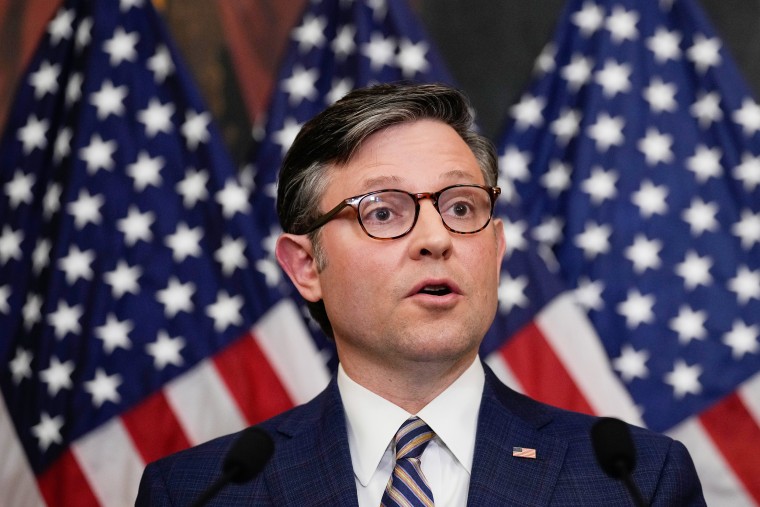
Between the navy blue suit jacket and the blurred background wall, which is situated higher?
the blurred background wall

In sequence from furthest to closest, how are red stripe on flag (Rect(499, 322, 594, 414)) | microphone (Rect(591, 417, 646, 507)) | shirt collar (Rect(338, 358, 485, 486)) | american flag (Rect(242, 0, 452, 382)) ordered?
1. american flag (Rect(242, 0, 452, 382))
2. red stripe on flag (Rect(499, 322, 594, 414))
3. shirt collar (Rect(338, 358, 485, 486))
4. microphone (Rect(591, 417, 646, 507))

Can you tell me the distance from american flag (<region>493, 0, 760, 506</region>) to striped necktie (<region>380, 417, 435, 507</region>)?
0.96 metres

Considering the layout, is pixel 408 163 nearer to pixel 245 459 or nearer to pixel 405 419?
pixel 405 419

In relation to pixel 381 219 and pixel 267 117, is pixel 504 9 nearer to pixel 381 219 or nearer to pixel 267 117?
pixel 267 117

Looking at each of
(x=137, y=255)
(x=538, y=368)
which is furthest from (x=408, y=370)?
(x=137, y=255)

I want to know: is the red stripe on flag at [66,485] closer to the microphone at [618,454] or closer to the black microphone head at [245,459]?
the black microphone head at [245,459]

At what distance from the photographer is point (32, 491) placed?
2.96 meters

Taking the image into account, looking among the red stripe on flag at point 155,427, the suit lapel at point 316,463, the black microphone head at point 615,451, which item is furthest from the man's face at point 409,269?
the red stripe on flag at point 155,427

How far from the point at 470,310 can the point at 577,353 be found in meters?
1.01

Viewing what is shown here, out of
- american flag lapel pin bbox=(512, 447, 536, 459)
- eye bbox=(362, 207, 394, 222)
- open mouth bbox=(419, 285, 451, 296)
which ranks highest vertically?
eye bbox=(362, 207, 394, 222)

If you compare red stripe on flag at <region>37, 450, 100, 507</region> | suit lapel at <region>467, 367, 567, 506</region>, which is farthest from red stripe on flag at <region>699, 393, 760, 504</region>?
red stripe on flag at <region>37, 450, 100, 507</region>

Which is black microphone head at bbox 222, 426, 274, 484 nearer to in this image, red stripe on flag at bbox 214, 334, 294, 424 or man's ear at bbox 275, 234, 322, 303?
man's ear at bbox 275, 234, 322, 303

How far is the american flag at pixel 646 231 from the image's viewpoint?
2826 mm

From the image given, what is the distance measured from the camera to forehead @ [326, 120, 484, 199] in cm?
203
